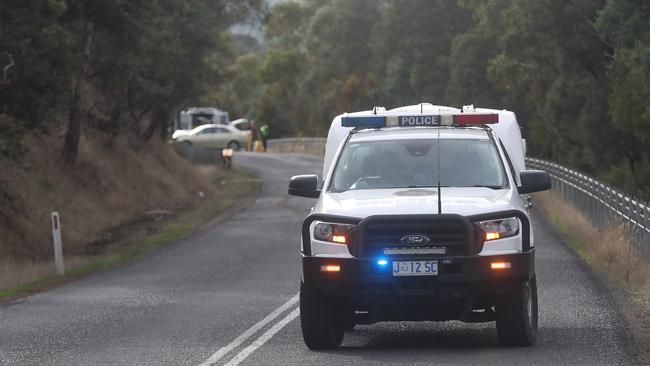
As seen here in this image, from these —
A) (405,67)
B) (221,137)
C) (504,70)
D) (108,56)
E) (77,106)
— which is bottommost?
(221,137)

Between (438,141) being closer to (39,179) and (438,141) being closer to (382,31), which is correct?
(39,179)

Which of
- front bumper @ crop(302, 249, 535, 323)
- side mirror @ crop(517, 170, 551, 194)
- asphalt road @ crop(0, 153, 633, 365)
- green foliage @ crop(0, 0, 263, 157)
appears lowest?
asphalt road @ crop(0, 153, 633, 365)

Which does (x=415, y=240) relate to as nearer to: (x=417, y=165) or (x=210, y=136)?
(x=417, y=165)

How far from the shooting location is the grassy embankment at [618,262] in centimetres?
1392

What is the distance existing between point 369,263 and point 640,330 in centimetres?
345

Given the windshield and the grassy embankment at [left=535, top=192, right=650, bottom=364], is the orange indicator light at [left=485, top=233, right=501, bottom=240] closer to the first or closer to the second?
the windshield

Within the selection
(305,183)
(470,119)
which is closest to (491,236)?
(305,183)

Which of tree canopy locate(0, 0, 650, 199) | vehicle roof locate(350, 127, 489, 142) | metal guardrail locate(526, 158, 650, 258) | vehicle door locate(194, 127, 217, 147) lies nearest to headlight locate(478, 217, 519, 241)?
vehicle roof locate(350, 127, 489, 142)

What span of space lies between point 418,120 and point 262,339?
263 centimetres

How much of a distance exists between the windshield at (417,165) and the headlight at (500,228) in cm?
101

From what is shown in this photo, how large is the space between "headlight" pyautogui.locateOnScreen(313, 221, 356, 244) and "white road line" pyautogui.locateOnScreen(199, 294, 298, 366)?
1.36 metres

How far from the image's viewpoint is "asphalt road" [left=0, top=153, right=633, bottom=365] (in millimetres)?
11781

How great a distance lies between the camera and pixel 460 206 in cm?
1155

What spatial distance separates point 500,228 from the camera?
451 inches
